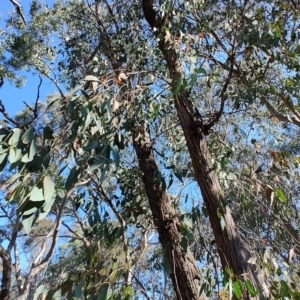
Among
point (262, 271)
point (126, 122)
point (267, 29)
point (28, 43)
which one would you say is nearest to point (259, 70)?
point (267, 29)

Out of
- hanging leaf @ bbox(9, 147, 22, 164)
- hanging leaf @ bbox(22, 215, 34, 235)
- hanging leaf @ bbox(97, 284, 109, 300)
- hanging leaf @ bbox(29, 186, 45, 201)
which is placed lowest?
hanging leaf @ bbox(97, 284, 109, 300)

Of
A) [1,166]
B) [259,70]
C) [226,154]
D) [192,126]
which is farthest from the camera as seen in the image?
[259,70]

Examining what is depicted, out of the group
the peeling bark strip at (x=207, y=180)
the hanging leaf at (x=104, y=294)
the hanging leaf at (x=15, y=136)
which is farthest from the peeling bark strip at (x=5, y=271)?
the hanging leaf at (x=15, y=136)

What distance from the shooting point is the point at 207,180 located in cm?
259

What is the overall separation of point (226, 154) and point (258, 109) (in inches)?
98.3

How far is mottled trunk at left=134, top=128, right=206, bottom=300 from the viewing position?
2.59 metres

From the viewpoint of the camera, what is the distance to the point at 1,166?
1.30 meters

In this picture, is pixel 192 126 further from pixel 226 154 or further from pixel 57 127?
pixel 57 127

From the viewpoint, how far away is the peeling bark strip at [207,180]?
7.68ft

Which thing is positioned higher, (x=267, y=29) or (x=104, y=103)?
(x=267, y=29)

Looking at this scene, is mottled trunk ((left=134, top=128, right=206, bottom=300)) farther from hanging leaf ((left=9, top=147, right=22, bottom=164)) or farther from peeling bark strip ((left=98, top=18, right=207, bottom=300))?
hanging leaf ((left=9, top=147, right=22, bottom=164))

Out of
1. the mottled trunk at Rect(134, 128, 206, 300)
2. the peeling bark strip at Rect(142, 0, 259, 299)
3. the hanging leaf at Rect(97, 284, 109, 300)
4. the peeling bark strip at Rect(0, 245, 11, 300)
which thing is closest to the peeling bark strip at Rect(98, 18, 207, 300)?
the mottled trunk at Rect(134, 128, 206, 300)

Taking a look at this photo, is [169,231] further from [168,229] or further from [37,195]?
[37,195]

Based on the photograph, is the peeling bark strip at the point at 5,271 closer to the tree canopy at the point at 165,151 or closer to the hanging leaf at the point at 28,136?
the tree canopy at the point at 165,151
